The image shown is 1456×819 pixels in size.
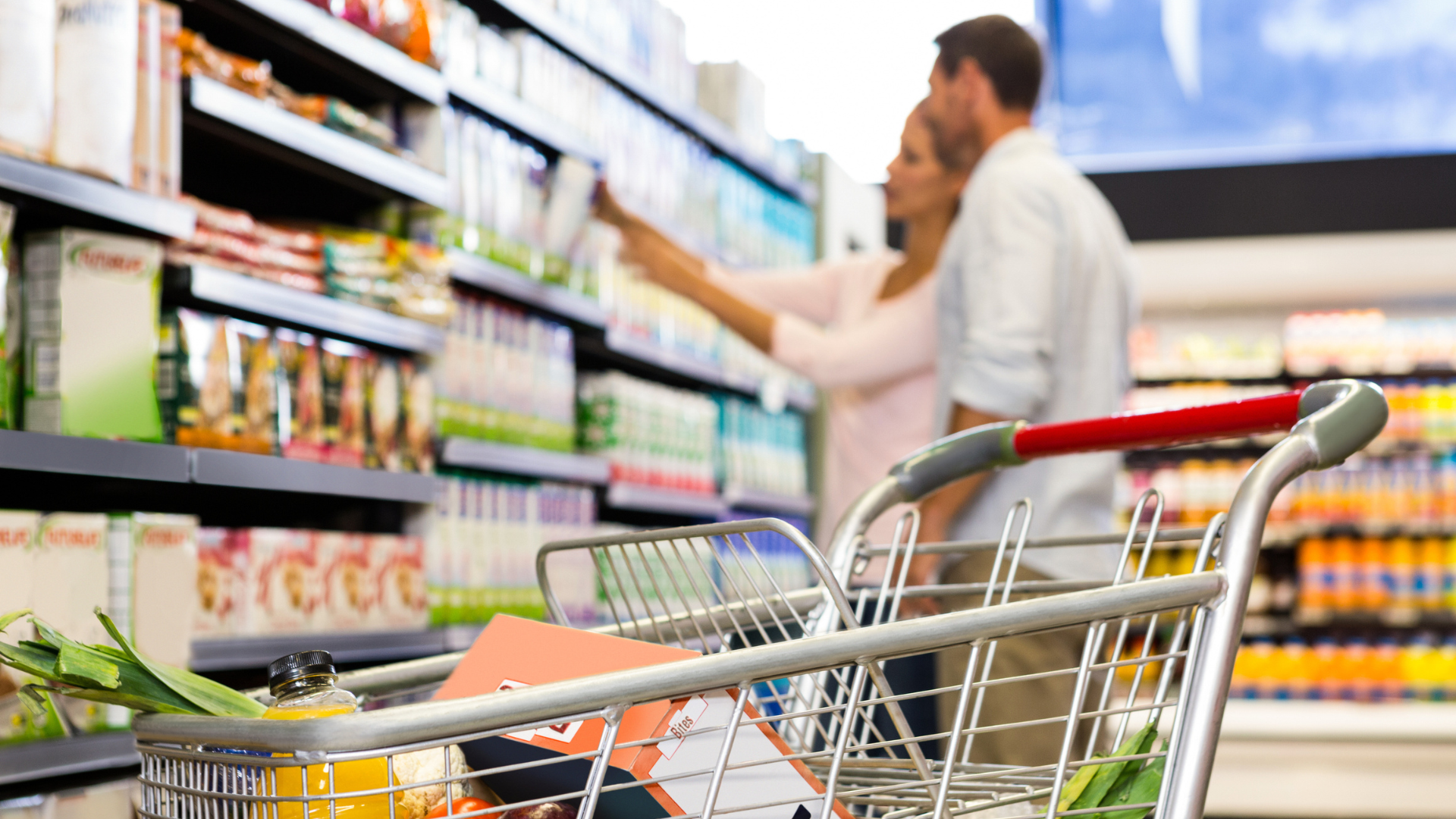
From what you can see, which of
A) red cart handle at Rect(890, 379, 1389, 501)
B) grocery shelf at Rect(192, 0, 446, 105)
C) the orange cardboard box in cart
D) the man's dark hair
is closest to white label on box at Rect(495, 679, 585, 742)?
the orange cardboard box in cart

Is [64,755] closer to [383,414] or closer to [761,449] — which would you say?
[383,414]

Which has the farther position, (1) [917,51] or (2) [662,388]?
(1) [917,51]

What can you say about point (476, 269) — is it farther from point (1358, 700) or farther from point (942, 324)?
point (1358, 700)

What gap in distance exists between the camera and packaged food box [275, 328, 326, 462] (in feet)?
7.19

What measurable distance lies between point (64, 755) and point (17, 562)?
0.25 metres

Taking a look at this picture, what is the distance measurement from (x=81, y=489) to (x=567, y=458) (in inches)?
52.2

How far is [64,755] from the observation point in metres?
1.61

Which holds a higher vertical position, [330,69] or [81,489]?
[330,69]

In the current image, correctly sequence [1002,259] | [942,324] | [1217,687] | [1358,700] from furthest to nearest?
[1358,700]
[942,324]
[1002,259]
[1217,687]

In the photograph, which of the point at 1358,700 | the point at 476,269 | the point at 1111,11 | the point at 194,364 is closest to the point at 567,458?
the point at 476,269

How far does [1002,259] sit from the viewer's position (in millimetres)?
2293

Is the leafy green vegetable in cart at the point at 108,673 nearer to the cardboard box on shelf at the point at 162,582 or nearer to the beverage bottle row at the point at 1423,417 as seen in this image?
the cardboard box on shelf at the point at 162,582

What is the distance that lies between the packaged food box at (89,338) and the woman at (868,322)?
5.22 ft

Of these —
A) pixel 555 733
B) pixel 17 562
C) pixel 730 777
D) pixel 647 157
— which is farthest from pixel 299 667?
pixel 647 157
